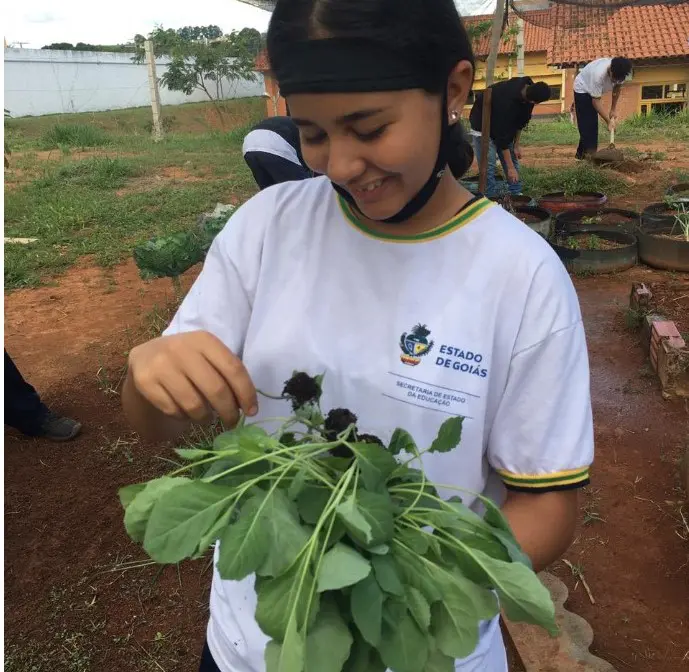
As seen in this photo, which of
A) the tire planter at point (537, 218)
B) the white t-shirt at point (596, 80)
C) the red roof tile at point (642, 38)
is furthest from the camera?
the red roof tile at point (642, 38)

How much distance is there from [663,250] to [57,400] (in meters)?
→ 5.36

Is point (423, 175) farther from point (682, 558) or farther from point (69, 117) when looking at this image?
point (69, 117)

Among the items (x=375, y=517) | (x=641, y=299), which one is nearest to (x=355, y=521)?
(x=375, y=517)

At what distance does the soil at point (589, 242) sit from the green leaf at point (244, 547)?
242 inches

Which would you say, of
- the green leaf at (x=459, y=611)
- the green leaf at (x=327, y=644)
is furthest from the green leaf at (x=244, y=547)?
the green leaf at (x=459, y=611)

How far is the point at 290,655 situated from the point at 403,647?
135mm

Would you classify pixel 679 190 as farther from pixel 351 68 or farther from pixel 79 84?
pixel 79 84

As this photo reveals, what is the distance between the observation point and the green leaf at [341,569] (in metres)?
0.76

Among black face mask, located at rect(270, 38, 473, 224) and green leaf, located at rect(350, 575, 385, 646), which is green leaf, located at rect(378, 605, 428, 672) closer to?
green leaf, located at rect(350, 575, 385, 646)

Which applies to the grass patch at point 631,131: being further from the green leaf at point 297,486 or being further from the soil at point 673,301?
the green leaf at point 297,486

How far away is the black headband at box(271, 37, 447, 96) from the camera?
3.37 ft

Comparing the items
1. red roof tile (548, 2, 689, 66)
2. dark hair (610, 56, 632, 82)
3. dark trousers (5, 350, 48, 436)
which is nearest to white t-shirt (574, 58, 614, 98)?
dark hair (610, 56, 632, 82)

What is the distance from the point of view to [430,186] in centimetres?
117

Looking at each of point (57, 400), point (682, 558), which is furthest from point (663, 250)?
point (57, 400)
